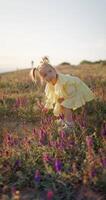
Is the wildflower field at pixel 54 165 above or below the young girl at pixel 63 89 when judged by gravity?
below

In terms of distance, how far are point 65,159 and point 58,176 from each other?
450 mm

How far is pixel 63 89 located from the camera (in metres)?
6.99

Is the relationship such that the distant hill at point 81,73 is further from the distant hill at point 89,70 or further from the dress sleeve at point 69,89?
the dress sleeve at point 69,89

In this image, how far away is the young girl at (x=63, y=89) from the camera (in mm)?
6879

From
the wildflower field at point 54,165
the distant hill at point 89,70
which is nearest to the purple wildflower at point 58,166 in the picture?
the wildflower field at point 54,165

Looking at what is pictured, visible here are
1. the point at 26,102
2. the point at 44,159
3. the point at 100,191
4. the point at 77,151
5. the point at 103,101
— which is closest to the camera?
the point at 100,191

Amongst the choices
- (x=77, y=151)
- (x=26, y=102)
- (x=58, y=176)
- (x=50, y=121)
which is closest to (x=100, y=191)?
(x=58, y=176)

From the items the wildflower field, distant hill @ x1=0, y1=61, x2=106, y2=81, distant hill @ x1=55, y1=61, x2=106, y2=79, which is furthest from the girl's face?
distant hill @ x1=55, y1=61, x2=106, y2=79

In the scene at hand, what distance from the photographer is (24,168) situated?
4973 millimetres

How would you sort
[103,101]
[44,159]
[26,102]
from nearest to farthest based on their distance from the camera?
1. [44,159]
2. [103,101]
3. [26,102]

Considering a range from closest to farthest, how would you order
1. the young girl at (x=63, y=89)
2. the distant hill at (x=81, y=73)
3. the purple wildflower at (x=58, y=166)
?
the purple wildflower at (x=58, y=166) < the young girl at (x=63, y=89) < the distant hill at (x=81, y=73)

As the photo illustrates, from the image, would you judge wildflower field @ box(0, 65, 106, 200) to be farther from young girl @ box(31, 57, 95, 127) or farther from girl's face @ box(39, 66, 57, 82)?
girl's face @ box(39, 66, 57, 82)

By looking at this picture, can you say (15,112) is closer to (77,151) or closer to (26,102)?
(26,102)

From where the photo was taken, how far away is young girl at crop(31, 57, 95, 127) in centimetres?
688
